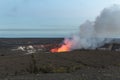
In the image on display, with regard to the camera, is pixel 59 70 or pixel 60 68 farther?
pixel 60 68

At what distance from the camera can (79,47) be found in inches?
3034

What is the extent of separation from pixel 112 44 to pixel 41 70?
5212 centimetres

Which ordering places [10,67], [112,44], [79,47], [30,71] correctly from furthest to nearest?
[112,44]
[79,47]
[10,67]
[30,71]

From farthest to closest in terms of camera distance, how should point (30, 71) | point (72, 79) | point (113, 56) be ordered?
point (113, 56)
point (30, 71)
point (72, 79)

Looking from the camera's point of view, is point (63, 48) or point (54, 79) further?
point (63, 48)

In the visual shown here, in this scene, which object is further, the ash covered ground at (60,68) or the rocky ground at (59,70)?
the ash covered ground at (60,68)

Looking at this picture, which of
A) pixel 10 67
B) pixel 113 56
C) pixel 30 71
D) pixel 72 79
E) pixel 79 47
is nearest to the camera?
pixel 72 79

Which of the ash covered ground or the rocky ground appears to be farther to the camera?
the ash covered ground

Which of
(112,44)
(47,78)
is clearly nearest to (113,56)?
(47,78)

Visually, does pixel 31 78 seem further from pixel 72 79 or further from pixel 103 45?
pixel 103 45

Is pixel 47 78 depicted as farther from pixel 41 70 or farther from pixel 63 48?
pixel 63 48

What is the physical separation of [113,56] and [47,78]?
26174mm

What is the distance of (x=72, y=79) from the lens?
83.7ft

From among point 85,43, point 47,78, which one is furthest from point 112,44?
point 47,78
